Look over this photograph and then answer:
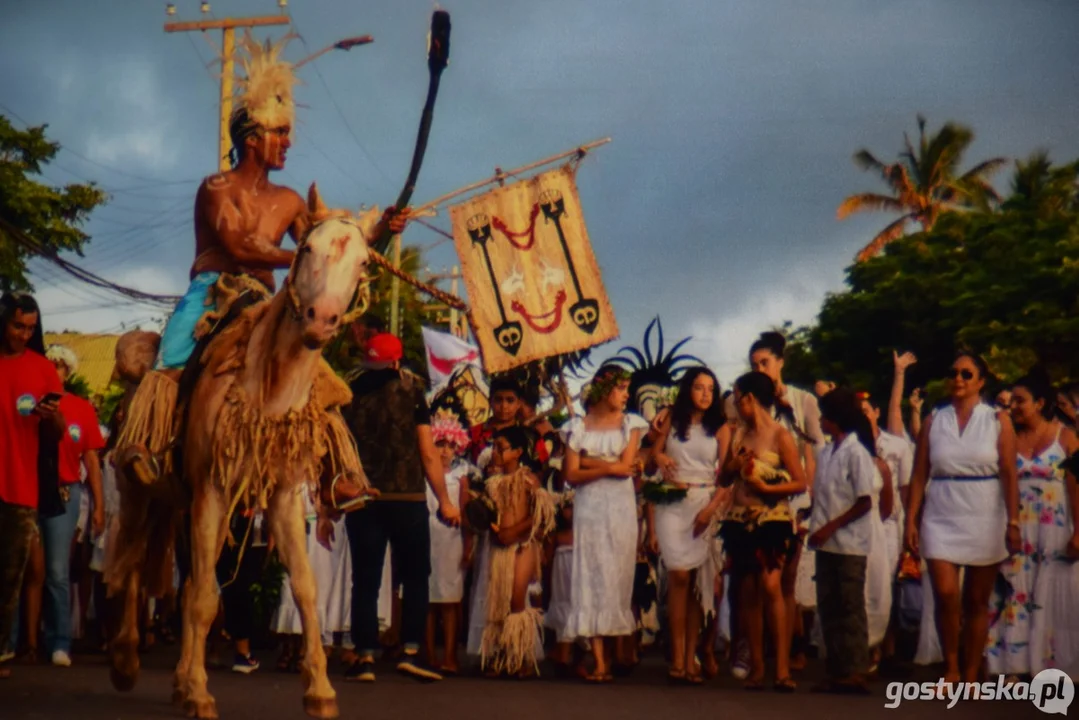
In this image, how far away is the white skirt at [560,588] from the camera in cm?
1397

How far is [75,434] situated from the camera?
13727 millimetres

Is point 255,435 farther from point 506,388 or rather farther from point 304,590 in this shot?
point 506,388

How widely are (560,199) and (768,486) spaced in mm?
10181

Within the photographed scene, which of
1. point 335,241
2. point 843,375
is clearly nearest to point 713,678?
point 335,241

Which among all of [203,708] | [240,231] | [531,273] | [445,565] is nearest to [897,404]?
[445,565]

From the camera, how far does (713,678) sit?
13.6 m

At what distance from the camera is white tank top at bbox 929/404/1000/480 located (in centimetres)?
1229

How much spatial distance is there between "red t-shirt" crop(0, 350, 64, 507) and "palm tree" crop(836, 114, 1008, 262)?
61.3 metres

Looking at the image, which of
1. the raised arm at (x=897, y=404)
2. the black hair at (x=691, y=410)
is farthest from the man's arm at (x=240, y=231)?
the raised arm at (x=897, y=404)

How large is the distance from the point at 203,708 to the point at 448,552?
17.9 ft

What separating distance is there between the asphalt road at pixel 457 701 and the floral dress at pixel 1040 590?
100 centimetres

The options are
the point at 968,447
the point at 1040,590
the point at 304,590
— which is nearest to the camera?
the point at 304,590

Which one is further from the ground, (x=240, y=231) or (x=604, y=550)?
(x=240, y=231)

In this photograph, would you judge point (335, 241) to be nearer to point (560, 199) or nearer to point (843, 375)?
point (560, 199)
